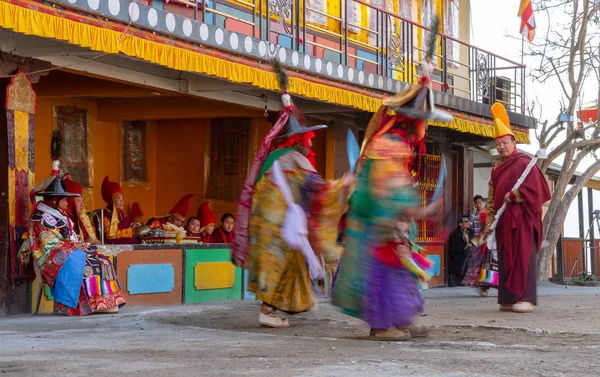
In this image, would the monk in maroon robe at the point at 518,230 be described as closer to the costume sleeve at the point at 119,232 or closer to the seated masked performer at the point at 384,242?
the seated masked performer at the point at 384,242

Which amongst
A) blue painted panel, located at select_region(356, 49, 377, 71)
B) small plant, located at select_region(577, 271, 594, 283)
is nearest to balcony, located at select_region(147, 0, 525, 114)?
blue painted panel, located at select_region(356, 49, 377, 71)

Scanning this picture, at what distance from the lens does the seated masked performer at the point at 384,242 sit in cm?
722

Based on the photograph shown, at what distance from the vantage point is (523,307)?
10336 mm

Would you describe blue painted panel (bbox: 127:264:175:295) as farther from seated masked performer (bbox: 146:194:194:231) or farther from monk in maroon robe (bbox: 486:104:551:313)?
monk in maroon robe (bbox: 486:104:551:313)

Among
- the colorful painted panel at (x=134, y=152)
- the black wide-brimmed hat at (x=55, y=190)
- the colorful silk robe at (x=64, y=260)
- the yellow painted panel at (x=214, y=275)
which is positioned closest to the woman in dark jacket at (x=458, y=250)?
the colorful painted panel at (x=134, y=152)

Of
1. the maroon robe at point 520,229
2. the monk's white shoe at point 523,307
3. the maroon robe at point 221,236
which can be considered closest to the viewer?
the monk's white shoe at point 523,307

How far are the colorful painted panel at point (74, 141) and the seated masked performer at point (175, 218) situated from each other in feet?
4.20

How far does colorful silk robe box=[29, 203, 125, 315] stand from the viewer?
32.0 feet

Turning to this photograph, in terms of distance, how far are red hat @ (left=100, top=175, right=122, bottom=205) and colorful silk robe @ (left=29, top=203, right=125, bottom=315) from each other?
3487 mm

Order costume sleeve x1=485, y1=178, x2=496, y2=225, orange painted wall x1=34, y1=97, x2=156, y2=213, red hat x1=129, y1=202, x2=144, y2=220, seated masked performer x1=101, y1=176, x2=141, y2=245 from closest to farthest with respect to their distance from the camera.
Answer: costume sleeve x1=485, y1=178, x2=496, y2=225, seated masked performer x1=101, y1=176, x2=141, y2=245, orange painted wall x1=34, y1=97, x2=156, y2=213, red hat x1=129, y1=202, x2=144, y2=220

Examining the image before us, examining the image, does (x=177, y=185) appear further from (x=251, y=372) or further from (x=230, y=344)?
(x=251, y=372)

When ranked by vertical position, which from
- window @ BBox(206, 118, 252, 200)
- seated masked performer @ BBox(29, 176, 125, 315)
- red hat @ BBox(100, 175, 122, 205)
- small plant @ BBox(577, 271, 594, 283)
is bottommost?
small plant @ BBox(577, 271, 594, 283)

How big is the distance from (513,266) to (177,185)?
Answer: 6.70 m

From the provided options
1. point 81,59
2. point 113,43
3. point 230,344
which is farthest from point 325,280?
point 230,344
